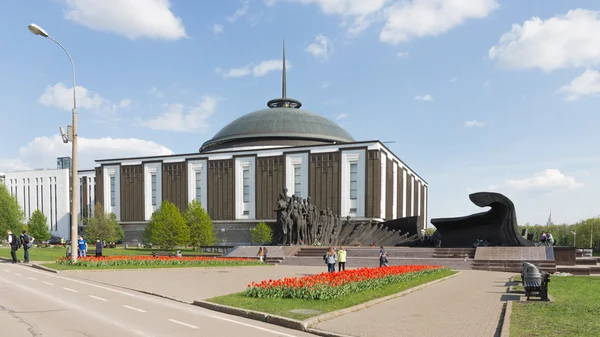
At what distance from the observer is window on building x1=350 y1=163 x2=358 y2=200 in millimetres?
67250

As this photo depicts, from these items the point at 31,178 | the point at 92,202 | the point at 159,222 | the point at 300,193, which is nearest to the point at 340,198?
the point at 300,193

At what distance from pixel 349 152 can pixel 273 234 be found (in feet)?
53.8

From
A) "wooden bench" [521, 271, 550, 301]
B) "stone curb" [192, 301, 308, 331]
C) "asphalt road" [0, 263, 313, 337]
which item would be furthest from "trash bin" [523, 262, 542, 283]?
"asphalt road" [0, 263, 313, 337]

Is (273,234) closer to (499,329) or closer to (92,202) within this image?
(92,202)

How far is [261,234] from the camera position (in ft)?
219

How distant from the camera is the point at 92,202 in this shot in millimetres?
88938

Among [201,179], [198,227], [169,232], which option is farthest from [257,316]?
[201,179]

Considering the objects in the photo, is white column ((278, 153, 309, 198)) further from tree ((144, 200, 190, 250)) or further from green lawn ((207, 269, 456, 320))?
green lawn ((207, 269, 456, 320))

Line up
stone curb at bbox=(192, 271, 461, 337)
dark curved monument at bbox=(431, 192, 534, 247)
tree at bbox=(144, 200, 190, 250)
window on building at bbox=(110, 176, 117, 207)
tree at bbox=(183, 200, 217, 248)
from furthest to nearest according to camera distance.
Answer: window on building at bbox=(110, 176, 117, 207)
tree at bbox=(183, 200, 217, 248)
tree at bbox=(144, 200, 190, 250)
dark curved monument at bbox=(431, 192, 534, 247)
stone curb at bbox=(192, 271, 461, 337)

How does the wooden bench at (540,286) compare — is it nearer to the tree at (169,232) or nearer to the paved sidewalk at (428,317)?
the paved sidewalk at (428,317)

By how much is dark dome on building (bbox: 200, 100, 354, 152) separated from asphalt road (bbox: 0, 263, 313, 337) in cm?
6878

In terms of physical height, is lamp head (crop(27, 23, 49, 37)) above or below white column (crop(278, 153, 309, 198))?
above

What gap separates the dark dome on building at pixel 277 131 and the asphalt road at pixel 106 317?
226ft

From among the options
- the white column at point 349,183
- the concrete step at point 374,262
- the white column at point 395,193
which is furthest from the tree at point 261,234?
the concrete step at point 374,262
